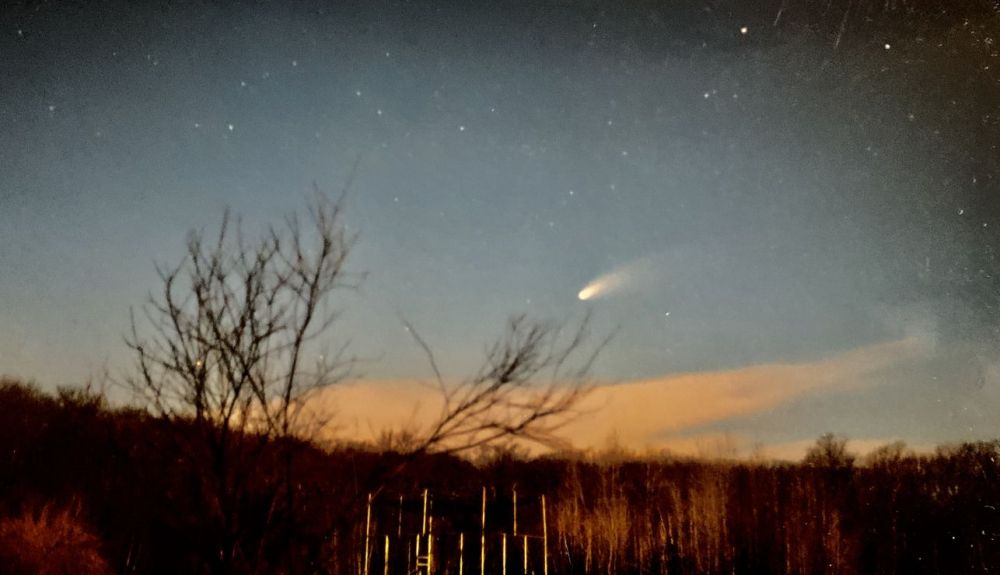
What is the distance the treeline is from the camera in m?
7.91

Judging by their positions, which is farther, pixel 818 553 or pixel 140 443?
pixel 818 553

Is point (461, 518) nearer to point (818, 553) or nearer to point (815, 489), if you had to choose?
point (818, 553)

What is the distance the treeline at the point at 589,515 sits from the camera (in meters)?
7.91

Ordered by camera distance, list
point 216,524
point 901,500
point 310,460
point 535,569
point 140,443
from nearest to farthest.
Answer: point 216,524, point 140,443, point 310,460, point 535,569, point 901,500

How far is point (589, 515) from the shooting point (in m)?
14.5

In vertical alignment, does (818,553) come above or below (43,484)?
below

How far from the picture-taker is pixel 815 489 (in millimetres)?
14555

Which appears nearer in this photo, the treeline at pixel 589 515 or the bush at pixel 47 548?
the treeline at pixel 589 515

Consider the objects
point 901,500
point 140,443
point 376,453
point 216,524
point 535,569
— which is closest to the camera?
point 216,524

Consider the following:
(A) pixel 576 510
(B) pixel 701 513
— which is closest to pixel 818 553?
(B) pixel 701 513

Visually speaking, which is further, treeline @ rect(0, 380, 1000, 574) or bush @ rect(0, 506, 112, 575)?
bush @ rect(0, 506, 112, 575)

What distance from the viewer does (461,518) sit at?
→ 851cm

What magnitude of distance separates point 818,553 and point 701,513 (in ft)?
7.30

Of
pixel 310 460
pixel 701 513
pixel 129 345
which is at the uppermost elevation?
pixel 129 345
